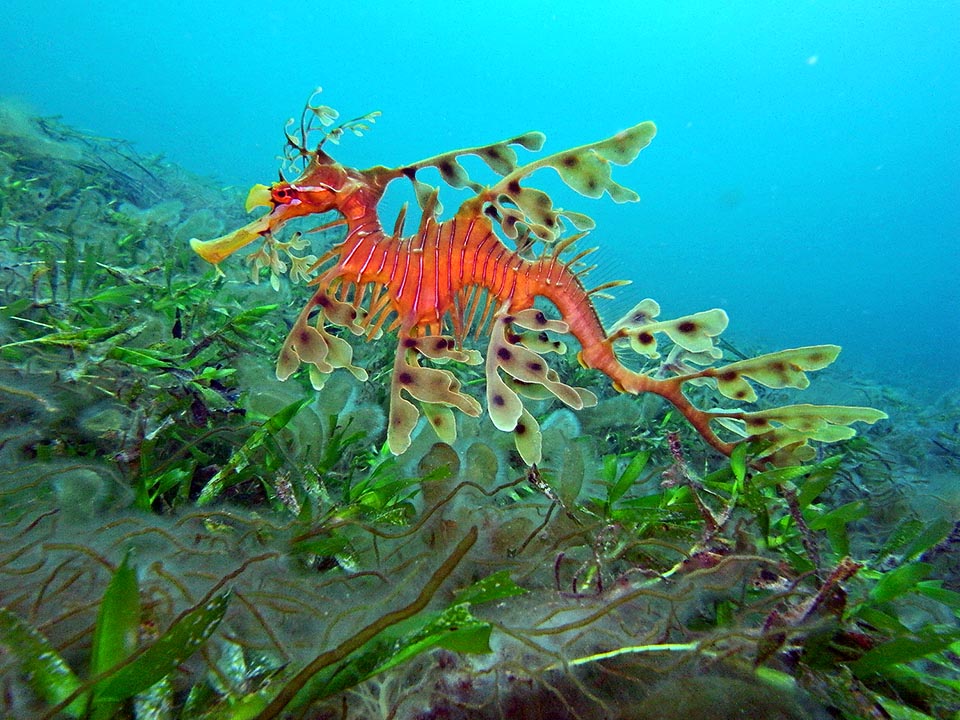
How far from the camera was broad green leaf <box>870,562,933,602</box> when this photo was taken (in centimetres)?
149

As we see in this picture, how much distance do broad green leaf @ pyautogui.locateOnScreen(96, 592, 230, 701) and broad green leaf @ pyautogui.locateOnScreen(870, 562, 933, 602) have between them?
6.40 ft

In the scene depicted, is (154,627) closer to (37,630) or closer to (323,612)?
(37,630)

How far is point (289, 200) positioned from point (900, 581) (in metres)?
2.44

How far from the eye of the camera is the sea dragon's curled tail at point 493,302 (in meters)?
1.86

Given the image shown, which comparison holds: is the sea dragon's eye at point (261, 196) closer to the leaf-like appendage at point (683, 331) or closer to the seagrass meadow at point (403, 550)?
the seagrass meadow at point (403, 550)

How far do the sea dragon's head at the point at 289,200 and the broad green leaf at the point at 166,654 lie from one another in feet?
3.74

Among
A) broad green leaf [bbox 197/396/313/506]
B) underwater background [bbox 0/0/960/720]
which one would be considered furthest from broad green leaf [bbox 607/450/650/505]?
broad green leaf [bbox 197/396/313/506]

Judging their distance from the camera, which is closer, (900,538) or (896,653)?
(896,653)

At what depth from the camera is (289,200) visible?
177cm

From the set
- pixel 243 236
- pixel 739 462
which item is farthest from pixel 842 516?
pixel 243 236

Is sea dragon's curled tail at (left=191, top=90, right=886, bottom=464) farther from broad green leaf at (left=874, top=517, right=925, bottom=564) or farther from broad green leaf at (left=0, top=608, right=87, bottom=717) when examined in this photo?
broad green leaf at (left=0, top=608, right=87, bottom=717)

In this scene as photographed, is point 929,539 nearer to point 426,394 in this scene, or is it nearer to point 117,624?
point 426,394

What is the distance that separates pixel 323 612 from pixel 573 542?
915 millimetres

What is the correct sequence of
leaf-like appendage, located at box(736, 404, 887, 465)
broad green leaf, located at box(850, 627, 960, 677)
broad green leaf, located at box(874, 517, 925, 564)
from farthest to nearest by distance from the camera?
broad green leaf, located at box(874, 517, 925, 564) < leaf-like appendage, located at box(736, 404, 887, 465) < broad green leaf, located at box(850, 627, 960, 677)
